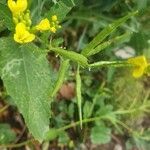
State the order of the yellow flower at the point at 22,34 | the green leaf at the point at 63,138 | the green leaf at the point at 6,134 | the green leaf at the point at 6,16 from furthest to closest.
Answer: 1. the green leaf at the point at 63,138
2. the green leaf at the point at 6,134
3. the green leaf at the point at 6,16
4. the yellow flower at the point at 22,34

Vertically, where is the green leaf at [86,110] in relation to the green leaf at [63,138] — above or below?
above

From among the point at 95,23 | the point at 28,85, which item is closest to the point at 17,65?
the point at 28,85

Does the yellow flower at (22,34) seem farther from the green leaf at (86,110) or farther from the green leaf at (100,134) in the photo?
the green leaf at (100,134)

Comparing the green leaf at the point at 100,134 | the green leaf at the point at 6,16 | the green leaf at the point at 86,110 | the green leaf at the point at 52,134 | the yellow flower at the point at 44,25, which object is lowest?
the green leaf at the point at 100,134

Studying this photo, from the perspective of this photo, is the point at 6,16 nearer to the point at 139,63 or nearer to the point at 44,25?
the point at 44,25

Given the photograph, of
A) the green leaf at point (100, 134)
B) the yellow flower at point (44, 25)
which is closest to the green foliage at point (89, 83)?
the green leaf at point (100, 134)

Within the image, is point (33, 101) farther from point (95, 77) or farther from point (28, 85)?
point (95, 77)

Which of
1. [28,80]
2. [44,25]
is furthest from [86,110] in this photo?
[44,25]

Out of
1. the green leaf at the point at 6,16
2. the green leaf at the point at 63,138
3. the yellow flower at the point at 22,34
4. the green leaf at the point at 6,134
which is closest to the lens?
the yellow flower at the point at 22,34
